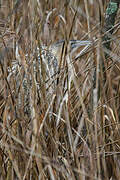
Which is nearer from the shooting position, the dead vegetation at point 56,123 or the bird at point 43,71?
the dead vegetation at point 56,123

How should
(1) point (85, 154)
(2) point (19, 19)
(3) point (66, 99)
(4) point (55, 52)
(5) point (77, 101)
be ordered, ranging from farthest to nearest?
(2) point (19, 19), (4) point (55, 52), (5) point (77, 101), (3) point (66, 99), (1) point (85, 154)

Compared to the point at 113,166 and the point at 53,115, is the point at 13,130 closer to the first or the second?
the point at 53,115

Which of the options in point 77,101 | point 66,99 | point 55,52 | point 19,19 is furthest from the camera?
point 19,19

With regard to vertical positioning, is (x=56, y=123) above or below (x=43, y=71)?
below

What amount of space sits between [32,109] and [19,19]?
733 mm

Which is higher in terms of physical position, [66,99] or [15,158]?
[66,99]

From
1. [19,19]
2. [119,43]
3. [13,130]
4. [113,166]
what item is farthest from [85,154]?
[19,19]

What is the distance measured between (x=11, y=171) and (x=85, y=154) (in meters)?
0.19

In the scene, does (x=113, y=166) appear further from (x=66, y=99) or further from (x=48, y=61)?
(x=48, y=61)

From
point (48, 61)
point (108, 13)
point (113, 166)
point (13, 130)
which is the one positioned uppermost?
point (108, 13)

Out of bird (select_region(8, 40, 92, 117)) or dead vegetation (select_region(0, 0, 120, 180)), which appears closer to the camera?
dead vegetation (select_region(0, 0, 120, 180))

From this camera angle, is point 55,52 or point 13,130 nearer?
point 13,130

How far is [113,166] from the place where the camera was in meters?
0.95

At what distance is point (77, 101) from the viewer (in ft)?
3.59
